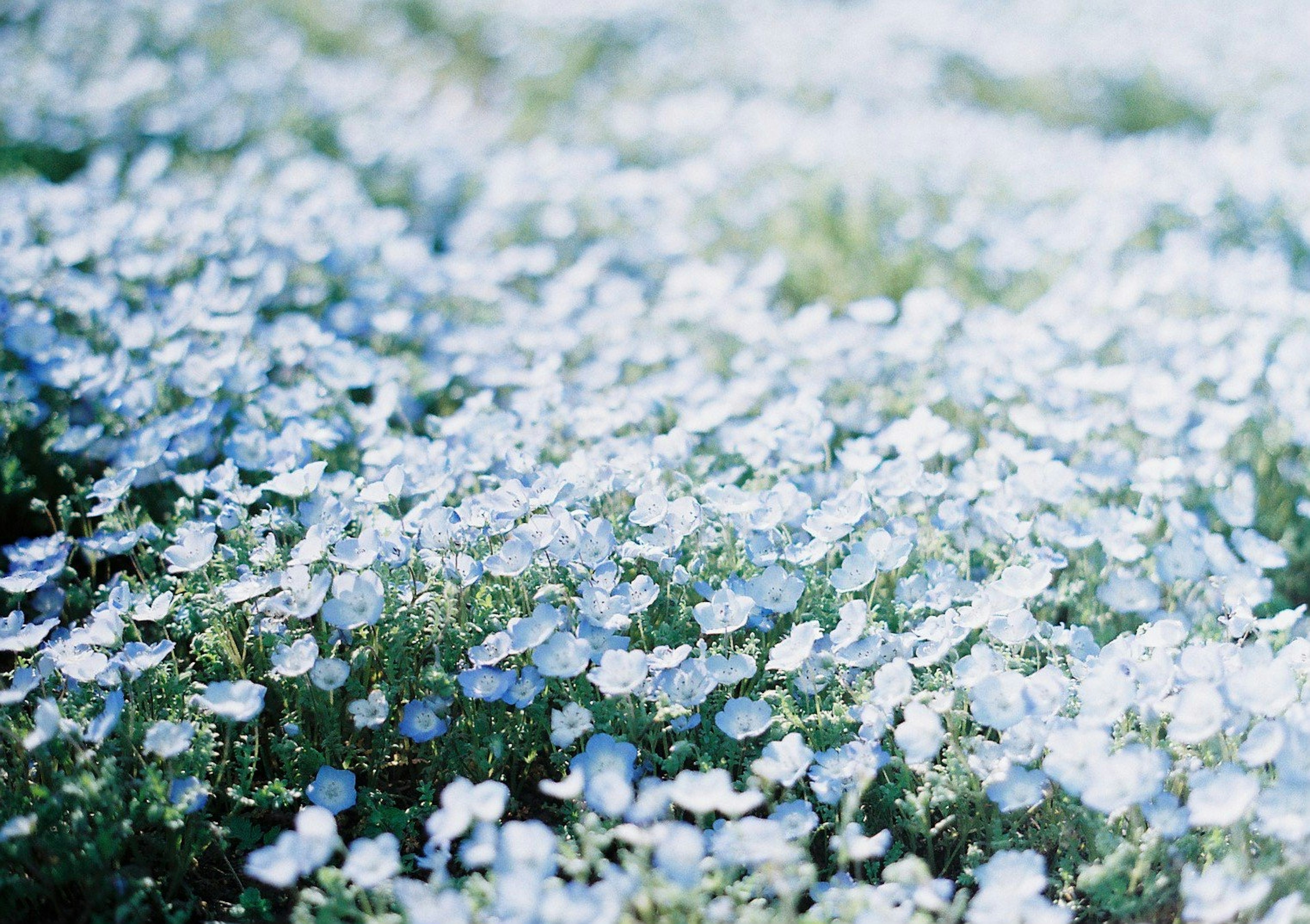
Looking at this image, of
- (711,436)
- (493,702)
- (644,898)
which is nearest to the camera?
(644,898)

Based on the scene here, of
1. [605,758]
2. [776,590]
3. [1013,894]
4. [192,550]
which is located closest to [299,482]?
[192,550]

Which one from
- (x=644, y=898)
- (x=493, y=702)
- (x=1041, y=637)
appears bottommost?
(x=493, y=702)

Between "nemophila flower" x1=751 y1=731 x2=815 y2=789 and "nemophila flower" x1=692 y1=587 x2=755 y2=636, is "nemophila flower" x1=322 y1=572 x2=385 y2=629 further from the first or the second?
"nemophila flower" x1=751 y1=731 x2=815 y2=789

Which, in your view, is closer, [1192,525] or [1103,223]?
[1192,525]

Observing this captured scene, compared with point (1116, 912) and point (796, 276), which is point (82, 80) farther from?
point (1116, 912)

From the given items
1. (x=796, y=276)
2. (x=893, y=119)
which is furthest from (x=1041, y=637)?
(x=893, y=119)

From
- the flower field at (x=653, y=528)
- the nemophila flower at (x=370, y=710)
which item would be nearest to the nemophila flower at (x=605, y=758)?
the flower field at (x=653, y=528)
